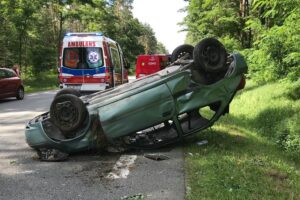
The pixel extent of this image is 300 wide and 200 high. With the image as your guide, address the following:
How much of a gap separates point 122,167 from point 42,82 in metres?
31.7

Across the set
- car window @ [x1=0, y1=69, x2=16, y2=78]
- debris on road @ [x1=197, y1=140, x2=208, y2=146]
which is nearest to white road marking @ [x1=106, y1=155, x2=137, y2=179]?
debris on road @ [x1=197, y1=140, x2=208, y2=146]

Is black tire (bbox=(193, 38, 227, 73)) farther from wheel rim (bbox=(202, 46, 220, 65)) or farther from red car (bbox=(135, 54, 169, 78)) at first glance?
red car (bbox=(135, 54, 169, 78))

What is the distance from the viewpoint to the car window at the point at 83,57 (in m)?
16.2

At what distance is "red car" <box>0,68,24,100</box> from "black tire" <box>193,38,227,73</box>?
46.6ft

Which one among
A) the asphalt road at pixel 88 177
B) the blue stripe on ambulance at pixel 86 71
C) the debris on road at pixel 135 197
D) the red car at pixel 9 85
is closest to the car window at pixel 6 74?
the red car at pixel 9 85

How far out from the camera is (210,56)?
316 inches

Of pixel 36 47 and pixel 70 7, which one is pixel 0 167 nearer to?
pixel 36 47

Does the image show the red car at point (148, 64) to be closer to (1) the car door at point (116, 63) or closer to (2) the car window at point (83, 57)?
(1) the car door at point (116, 63)

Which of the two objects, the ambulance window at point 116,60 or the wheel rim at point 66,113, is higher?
the ambulance window at point 116,60

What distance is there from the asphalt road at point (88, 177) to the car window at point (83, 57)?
27.3 feet

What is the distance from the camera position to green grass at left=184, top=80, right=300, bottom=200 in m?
5.43

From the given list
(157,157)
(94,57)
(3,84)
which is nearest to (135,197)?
(157,157)

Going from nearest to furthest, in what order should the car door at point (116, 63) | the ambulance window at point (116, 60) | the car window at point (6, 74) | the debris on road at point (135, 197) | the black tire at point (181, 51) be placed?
the debris on road at point (135, 197) < the black tire at point (181, 51) < the car door at point (116, 63) < the ambulance window at point (116, 60) < the car window at point (6, 74)

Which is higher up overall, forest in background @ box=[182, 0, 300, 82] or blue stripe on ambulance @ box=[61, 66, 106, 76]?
forest in background @ box=[182, 0, 300, 82]
